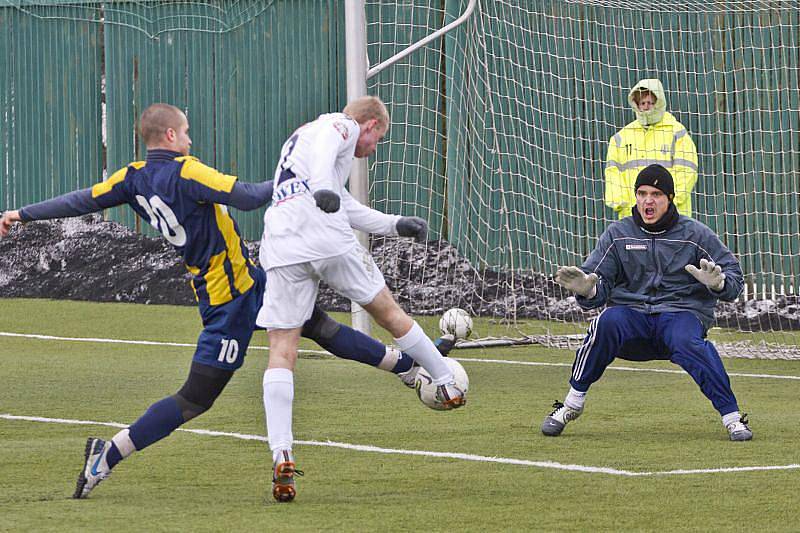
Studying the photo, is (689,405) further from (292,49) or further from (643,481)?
(292,49)

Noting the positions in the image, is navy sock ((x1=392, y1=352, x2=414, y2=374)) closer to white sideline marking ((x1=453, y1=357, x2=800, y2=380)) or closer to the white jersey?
the white jersey

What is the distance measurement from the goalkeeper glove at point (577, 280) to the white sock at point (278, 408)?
1902 millimetres

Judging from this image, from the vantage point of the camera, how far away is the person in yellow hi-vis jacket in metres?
11.5

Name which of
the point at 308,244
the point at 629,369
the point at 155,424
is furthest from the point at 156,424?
the point at 629,369

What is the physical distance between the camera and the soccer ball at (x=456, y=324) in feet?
38.8

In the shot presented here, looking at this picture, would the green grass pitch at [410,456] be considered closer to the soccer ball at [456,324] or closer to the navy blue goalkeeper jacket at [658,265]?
the soccer ball at [456,324]

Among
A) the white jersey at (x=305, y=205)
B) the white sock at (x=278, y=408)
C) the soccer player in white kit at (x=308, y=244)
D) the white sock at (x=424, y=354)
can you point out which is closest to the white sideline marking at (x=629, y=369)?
the white sock at (x=424, y=354)

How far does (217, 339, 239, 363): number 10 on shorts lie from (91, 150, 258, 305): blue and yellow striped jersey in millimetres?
178

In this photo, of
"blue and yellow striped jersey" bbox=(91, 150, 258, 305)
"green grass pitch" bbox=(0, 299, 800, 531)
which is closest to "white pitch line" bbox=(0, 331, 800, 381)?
"green grass pitch" bbox=(0, 299, 800, 531)

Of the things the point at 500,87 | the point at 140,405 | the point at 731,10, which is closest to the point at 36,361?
the point at 140,405

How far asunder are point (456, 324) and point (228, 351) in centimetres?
590

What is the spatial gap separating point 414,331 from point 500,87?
303 inches

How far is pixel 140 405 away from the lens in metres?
9.17

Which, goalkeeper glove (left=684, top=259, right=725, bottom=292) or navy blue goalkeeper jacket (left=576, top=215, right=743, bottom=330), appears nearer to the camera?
goalkeeper glove (left=684, top=259, right=725, bottom=292)
